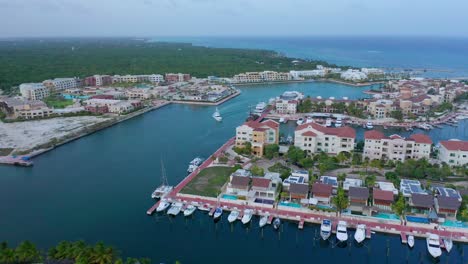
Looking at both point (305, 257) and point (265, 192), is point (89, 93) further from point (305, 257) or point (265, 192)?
point (305, 257)

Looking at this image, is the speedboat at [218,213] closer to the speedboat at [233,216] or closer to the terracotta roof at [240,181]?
the speedboat at [233,216]

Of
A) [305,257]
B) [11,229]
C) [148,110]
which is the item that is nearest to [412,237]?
[305,257]

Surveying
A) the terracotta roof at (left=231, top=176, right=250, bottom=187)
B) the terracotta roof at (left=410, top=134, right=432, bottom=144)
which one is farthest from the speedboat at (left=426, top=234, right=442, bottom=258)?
the terracotta roof at (left=410, top=134, right=432, bottom=144)

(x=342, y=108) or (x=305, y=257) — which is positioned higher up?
(x=342, y=108)

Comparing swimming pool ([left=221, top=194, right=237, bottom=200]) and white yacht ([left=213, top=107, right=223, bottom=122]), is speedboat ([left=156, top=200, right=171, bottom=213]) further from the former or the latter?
white yacht ([left=213, top=107, right=223, bottom=122])

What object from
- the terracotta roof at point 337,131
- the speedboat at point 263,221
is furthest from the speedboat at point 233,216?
the terracotta roof at point 337,131

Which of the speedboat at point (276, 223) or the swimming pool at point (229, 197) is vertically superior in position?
the swimming pool at point (229, 197)
